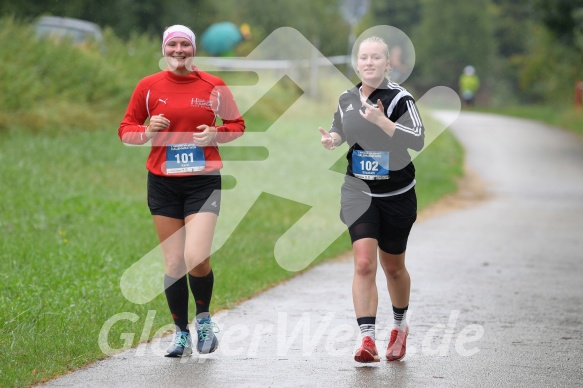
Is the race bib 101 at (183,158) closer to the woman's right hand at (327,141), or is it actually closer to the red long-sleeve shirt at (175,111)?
the red long-sleeve shirt at (175,111)

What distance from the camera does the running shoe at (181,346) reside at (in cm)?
702

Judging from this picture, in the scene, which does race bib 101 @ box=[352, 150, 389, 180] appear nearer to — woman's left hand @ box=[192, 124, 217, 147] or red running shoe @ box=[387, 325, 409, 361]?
woman's left hand @ box=[192, 124, 217, 147]

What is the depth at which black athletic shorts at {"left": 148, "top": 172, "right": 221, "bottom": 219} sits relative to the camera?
6.99 meters

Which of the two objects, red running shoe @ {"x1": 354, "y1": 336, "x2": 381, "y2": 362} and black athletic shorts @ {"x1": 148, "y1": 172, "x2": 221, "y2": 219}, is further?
black athletic shorts @ {"x1": 148, "y1": 172, "x2": 221, "y2": 219}

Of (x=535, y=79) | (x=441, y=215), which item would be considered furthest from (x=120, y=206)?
(x=535, y=79)

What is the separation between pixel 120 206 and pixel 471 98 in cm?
4391

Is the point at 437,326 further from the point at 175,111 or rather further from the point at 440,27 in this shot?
the point at 440,27

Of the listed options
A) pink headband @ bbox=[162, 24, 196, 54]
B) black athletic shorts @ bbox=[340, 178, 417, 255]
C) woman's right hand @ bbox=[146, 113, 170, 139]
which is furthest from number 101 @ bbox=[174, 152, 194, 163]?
black athletic shorts @ bbox=[340, 178, 417, 255]

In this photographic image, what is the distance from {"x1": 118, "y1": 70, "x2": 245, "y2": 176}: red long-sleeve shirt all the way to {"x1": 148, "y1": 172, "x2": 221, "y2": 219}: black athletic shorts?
64 millimetres

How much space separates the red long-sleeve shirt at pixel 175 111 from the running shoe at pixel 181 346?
3.48 ft

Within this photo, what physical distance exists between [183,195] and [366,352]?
5.02 ft

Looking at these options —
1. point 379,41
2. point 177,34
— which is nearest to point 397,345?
point 379,41

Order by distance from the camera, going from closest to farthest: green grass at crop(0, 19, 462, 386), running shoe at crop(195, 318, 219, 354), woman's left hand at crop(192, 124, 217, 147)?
woman's left hand at crop(192, 124, 217, 147), running shoe at crop(195, 318, 219, 354), green grass at crop(0, 19, 462, 386)

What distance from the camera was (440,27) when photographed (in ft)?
217
